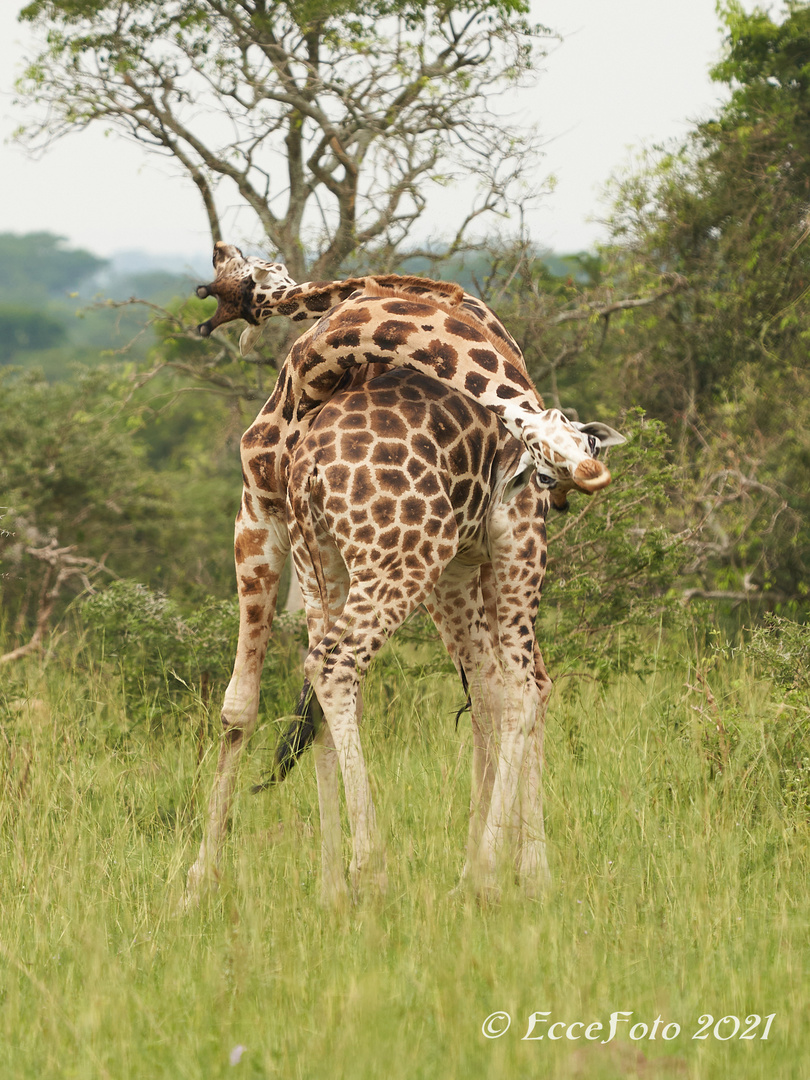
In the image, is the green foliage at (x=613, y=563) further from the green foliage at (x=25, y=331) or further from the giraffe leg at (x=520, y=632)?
the green foliage at (x=25, y=331)

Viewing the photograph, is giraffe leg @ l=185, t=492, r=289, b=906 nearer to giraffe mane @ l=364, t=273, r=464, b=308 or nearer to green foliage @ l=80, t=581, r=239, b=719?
giraffe mane @ l=364, t=273, r=464, b=308

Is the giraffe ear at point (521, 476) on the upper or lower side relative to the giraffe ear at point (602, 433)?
lower

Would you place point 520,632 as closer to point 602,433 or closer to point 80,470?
point 602,433

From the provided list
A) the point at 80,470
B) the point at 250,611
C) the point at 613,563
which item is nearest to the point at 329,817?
the point at 250,611

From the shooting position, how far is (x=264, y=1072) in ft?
8.61

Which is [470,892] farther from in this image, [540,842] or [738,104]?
[738,104]

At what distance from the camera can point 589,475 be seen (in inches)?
128

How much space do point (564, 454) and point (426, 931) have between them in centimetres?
146

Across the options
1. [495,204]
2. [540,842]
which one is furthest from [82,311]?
[540,842]

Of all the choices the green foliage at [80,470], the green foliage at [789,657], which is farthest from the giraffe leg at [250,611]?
the green foliage at [80,470]

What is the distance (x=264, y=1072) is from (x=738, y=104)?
1106cm

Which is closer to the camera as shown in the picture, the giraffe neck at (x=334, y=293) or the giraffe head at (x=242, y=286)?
the giraffe neck at (x=334, y=293)

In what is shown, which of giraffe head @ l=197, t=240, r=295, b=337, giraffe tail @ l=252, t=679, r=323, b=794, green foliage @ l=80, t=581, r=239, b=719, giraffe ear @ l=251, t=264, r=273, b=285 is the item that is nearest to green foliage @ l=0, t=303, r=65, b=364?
green foliage @ l=80, t=581, r=239, b=719

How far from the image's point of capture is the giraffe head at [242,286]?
14.0 ft
